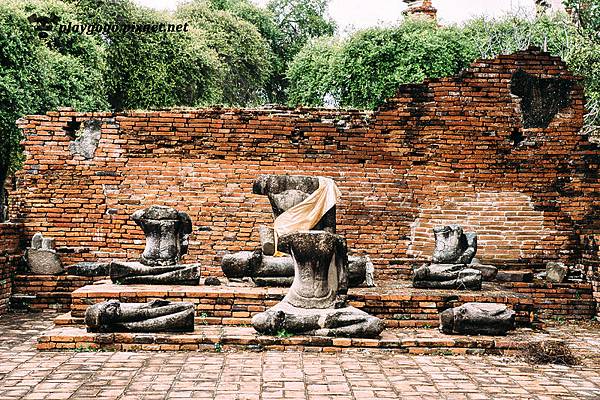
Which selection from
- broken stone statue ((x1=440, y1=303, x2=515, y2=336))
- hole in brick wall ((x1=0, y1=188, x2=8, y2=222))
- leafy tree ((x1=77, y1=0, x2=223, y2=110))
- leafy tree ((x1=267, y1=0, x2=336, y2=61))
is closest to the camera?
broken stone statue ((x1=440, y1=303, x2=515, y2=336))

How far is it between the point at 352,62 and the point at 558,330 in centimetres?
1315

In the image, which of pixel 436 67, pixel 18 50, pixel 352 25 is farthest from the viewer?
pixel 352 25

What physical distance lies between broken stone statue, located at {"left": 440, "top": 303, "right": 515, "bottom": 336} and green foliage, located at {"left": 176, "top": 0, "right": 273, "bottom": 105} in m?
19.2

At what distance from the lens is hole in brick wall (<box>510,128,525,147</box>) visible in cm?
1115

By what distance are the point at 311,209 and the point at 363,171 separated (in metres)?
2.19

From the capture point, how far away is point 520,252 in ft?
35.8

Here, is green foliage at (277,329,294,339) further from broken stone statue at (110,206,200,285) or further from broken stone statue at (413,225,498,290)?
broken stone statue at (413,225,498,290)

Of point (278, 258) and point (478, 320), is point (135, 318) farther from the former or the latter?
point (478, 320)

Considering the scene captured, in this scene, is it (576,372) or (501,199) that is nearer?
(576,372)

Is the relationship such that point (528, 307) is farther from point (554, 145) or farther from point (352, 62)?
point (352, 62)

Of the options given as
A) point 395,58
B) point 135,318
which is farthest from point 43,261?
point 395,58

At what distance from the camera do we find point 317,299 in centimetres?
759

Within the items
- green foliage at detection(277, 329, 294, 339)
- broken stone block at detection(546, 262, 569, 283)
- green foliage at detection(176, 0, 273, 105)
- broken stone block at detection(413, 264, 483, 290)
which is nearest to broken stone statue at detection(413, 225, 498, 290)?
broken stone block at detection(413, 264, 483, 290)

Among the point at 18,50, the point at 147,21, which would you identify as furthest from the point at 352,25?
the point at 18,50
